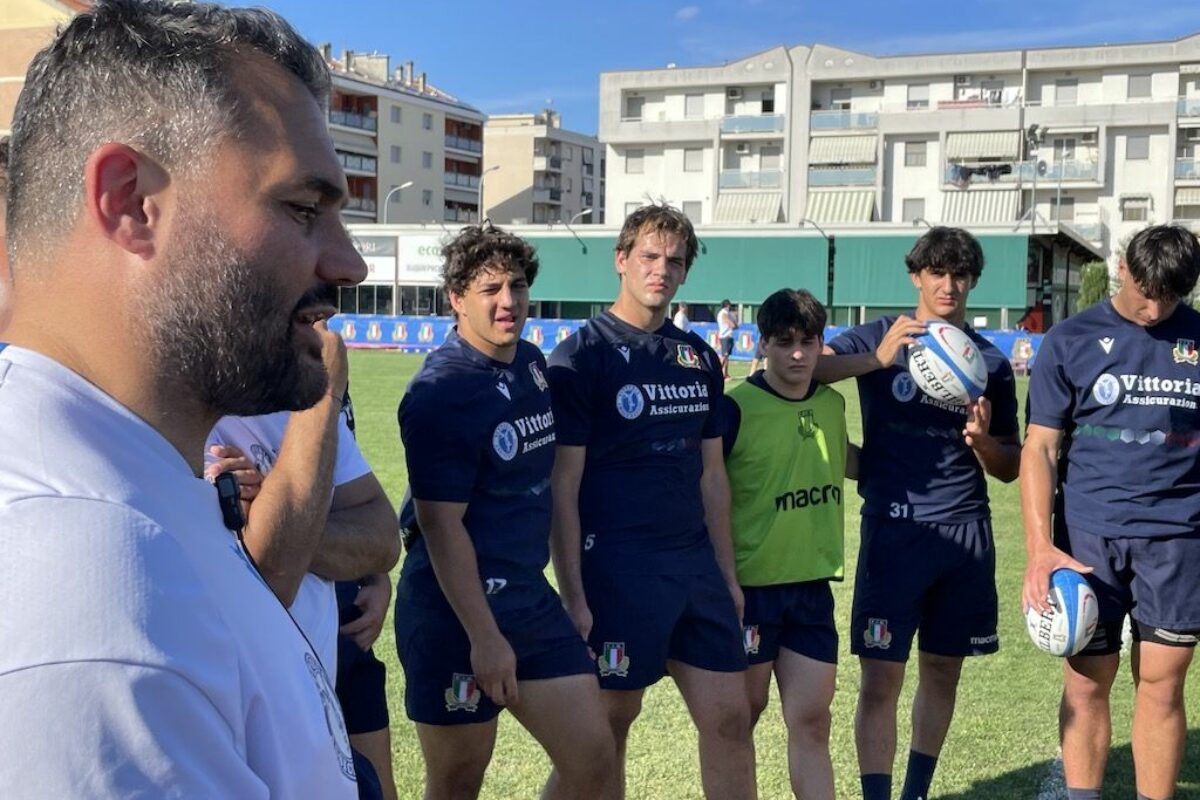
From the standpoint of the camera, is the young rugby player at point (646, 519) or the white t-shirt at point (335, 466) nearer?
the white t-shirt at point (335, 466)

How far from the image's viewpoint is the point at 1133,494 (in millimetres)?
4426

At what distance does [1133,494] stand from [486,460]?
2.67 metres

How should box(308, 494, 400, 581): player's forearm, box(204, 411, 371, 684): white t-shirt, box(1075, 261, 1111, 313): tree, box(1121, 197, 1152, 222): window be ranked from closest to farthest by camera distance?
1. box(204, 411, 371, 684): white t-shirt
2. box(308, 494, 400, 581): player's forearm
3. box(1075, 261, 1111, 313): tree
4. box(1121, 197, 1152, 222): window

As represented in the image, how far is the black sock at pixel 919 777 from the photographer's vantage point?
464cm

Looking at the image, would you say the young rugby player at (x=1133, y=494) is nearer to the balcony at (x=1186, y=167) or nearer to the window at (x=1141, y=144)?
the window at (x=1141, y=144)

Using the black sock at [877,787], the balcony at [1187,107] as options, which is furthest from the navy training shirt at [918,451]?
the balcony at [1187,107]

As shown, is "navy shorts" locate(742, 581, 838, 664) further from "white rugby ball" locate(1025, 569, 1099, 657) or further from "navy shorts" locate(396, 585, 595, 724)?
"navy shorts" locate(396, 585, 595, 724)

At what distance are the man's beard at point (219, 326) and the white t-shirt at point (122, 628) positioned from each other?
0.12 meters

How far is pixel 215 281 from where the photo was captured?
119 cm

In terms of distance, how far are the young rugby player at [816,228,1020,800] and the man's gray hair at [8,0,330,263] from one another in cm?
381

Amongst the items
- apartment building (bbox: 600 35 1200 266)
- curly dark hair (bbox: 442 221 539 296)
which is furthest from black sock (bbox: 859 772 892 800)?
apartment building (bbox: 600 35 1200 266)

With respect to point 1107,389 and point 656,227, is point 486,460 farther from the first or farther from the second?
point 1107,389

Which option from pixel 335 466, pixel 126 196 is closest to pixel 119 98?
pixel 126 196

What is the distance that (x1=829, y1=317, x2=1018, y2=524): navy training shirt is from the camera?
4789 millimetres
